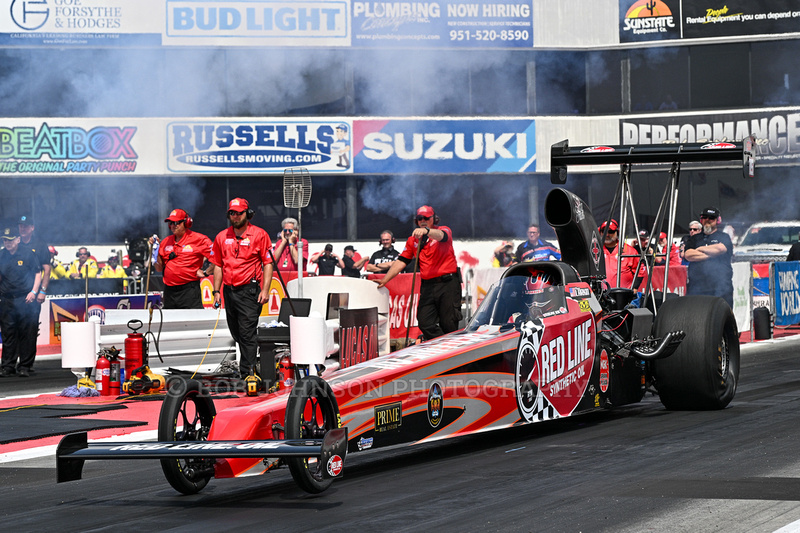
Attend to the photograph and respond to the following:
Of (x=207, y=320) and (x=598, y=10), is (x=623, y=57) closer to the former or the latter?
(x=598, y=10)

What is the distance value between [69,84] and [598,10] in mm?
12745

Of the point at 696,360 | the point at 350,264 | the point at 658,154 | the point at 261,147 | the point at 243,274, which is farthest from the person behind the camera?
the point at 261,147

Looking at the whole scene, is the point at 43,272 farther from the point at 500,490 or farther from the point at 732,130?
the point at 732,130

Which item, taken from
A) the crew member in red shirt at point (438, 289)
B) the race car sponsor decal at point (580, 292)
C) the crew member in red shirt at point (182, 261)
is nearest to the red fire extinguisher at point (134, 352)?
the crew member in red shirt at point (182, 261)

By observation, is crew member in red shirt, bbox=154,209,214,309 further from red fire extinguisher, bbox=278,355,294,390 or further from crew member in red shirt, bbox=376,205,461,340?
crew member in red shirt, bbox=376,205,461,340

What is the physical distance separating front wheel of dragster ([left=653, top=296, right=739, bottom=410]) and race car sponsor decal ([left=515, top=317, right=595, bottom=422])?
0.94m

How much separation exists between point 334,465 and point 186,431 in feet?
3.21

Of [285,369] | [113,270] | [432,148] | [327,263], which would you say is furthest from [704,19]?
[285,369]

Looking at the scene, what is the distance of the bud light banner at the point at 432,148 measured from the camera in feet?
86.6

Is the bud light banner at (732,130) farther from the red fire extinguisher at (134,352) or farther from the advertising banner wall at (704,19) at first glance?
the red fire extinguisher at (134,352)

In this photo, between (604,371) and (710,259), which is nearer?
(604,371)

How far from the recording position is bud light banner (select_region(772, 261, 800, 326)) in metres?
16.9

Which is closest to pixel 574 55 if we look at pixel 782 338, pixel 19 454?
pixel 782 338

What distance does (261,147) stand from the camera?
2611 centimetres
